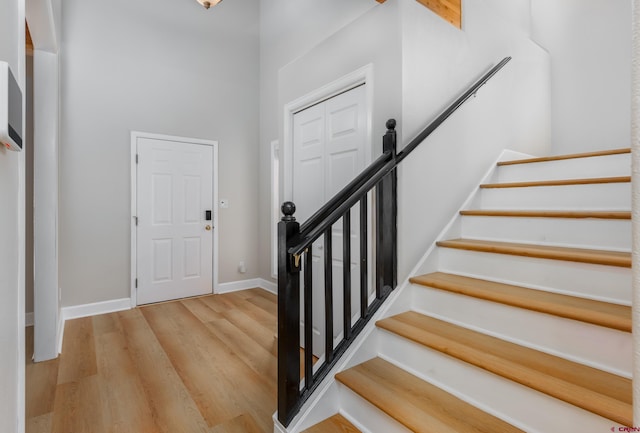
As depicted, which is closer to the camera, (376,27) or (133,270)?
(376,27)

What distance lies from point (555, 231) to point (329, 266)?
1.37 metres

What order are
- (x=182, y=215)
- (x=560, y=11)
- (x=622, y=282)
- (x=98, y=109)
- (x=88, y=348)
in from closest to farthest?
1. (x=622, y=282)
2. (x=88, y=348)
3. (x=560, y=11)
4. (x=98, y=109)
5. (x=182, y=215)

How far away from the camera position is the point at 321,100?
267cm

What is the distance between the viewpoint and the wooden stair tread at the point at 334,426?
154cm

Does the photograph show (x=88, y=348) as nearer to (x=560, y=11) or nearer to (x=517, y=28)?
(x=517, y=28)

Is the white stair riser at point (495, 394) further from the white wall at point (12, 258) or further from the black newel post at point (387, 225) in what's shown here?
the white wall at point (12, 258)

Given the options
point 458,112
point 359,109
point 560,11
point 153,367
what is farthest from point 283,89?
point 560,11

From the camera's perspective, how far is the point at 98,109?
144 inches

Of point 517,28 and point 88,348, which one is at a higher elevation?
point 517,28

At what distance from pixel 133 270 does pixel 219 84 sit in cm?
269

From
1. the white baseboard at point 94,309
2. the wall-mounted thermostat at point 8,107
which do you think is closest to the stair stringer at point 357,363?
the wall-mounted thermostat at point 8,107

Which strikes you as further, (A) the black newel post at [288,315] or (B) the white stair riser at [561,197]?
(B) the white stair riser at [561,197]

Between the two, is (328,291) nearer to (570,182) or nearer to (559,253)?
(559,253)

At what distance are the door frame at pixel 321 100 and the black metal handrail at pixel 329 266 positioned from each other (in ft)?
0.99
